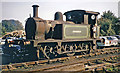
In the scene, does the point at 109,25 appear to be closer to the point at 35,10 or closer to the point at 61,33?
the point at 61,33

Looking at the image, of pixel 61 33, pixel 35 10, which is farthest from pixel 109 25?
pixel 35 10

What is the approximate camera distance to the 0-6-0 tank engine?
7.99 meters

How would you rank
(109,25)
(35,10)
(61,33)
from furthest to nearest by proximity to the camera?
(109,25) < (61,33) < (35,10)

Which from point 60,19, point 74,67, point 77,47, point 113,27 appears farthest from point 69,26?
point 113,27

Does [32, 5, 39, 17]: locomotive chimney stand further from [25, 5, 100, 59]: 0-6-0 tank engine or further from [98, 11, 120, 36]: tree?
[98, 11, 120, 36]: tree

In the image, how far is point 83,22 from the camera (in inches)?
410

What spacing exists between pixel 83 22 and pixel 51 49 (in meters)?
3.95

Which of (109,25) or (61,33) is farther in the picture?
(109,25)

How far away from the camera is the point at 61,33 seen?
28.0 ft

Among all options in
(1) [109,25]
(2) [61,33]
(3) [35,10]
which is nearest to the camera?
(3) [35,10]

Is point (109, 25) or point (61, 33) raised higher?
point (109, 25)

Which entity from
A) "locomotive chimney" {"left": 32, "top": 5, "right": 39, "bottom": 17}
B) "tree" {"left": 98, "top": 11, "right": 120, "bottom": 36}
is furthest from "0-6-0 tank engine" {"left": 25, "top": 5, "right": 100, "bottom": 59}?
"tree" {"left": 98, "top": 11, "right": 120, "bottom": 36}

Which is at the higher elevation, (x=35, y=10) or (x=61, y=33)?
(x=35, y=10)

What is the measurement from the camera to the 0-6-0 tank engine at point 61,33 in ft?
26.2
